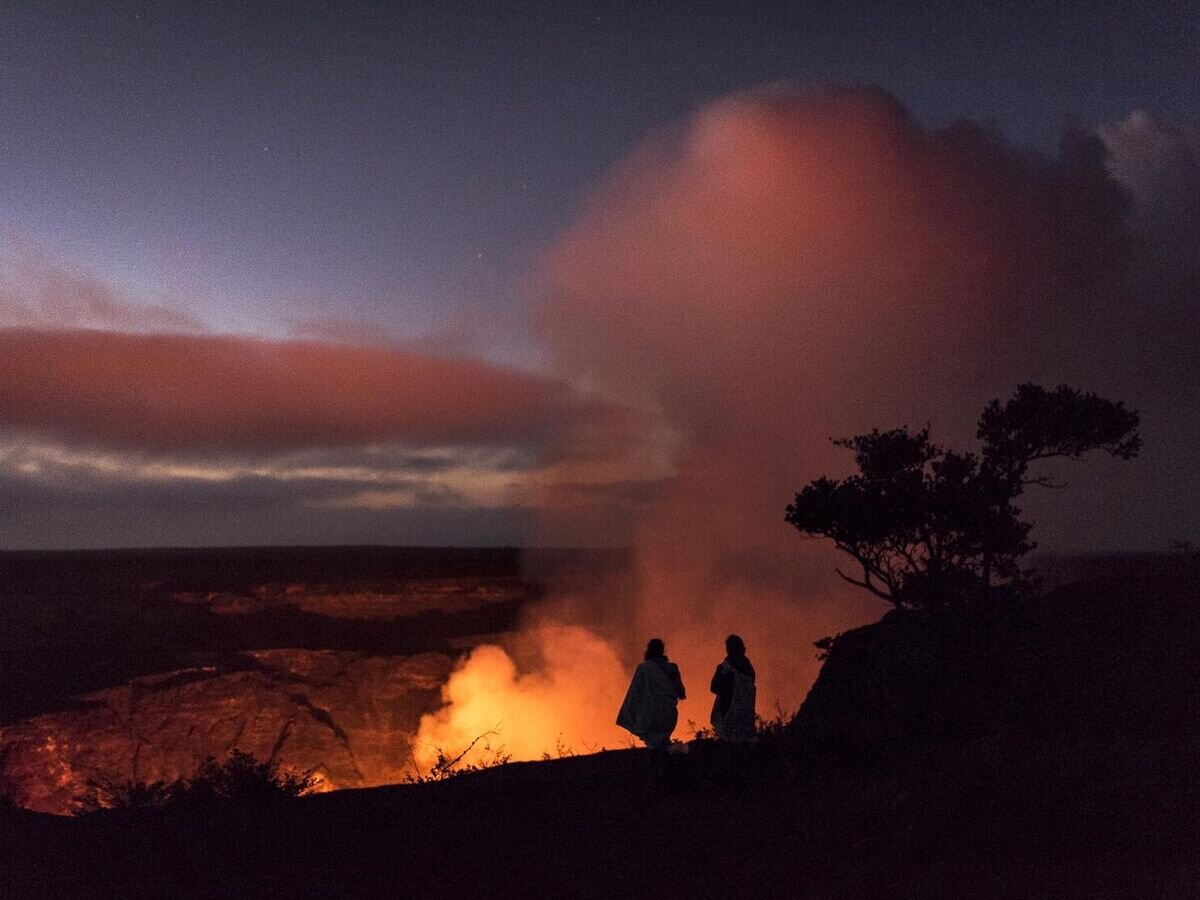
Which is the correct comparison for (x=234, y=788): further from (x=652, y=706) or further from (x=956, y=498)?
(x=956, y=498)

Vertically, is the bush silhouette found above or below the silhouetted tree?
below

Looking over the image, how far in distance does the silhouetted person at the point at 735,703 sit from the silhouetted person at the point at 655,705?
1.63 feet

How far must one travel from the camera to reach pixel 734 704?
35.4 ft

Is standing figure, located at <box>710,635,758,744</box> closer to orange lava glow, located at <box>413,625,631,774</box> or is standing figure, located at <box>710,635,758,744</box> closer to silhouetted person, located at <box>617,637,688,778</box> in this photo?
silhouetted person, located at <box>617,637,688,778</box>

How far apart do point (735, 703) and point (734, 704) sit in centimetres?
2

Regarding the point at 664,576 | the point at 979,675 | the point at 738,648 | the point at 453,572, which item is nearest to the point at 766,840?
the point at 738,648

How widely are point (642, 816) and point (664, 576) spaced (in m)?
54.1

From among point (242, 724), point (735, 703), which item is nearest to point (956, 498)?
point (735, 703)

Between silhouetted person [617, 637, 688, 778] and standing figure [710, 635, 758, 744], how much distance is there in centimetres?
50

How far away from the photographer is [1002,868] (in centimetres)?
715

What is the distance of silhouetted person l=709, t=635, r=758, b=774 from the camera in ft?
35.4

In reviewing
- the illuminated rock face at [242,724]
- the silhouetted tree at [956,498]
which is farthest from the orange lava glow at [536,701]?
the silhouetted tree at [956,498]

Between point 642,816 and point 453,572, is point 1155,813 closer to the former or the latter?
point 642,816

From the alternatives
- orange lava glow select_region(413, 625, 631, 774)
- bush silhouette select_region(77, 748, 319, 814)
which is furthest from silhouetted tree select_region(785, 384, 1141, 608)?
orange lava glow select_region(413, 625, 631, 774)
